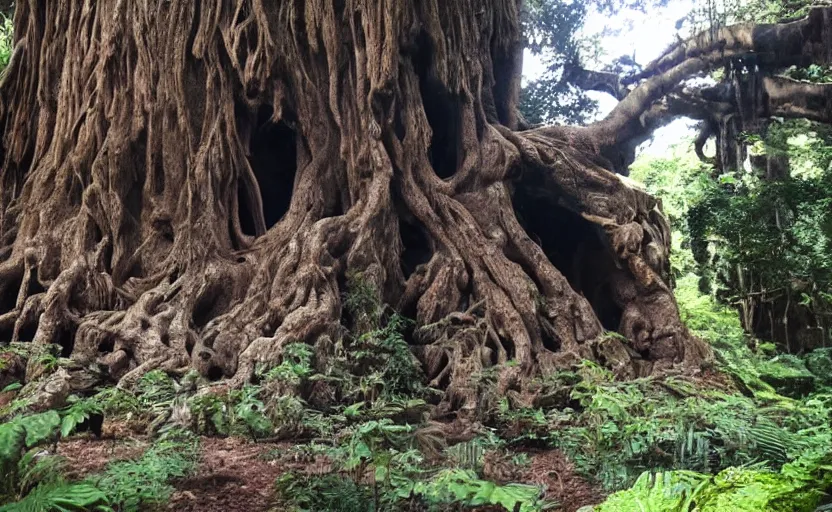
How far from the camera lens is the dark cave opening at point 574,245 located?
8.11m

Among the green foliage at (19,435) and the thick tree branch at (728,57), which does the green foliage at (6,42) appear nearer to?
the green foliage at (19,435)

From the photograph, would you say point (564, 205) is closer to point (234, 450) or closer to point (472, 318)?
point (472, 318)

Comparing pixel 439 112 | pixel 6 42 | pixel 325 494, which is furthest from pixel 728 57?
pixel 6 42

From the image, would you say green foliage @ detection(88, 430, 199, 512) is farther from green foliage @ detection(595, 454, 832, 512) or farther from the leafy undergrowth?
green foliage @ detection(595, 454, 832, 512)

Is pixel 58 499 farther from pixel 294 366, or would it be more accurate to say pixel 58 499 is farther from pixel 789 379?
pixel 789 379

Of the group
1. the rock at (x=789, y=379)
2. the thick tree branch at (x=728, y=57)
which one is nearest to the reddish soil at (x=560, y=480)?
the rock at (x=789, y=379)

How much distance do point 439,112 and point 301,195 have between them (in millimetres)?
2578

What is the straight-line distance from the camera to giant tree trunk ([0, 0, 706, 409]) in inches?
232

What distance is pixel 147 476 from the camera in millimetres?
2953

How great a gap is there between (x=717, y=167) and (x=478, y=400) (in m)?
7.96

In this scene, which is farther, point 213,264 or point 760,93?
point 760,93

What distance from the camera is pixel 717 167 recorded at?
35.0ft

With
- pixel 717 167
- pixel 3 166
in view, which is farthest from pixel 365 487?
pixel 717 167

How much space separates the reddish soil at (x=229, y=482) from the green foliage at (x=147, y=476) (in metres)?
0.07
